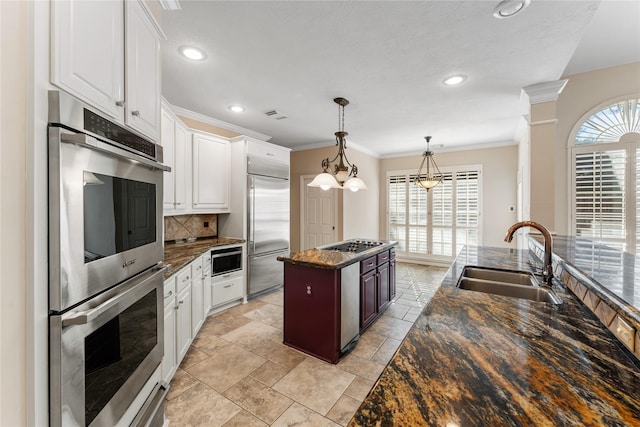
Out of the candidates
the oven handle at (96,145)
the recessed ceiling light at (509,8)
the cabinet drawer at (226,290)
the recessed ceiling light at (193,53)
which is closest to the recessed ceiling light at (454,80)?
the recessed ceiling light at (509,8)

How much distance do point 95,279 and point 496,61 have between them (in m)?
3.30

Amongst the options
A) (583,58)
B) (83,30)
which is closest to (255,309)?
(83,30)

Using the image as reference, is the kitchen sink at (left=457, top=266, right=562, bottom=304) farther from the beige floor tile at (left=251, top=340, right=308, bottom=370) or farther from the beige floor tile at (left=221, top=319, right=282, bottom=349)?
the beige floor tile at (left=221, top=319, right=282, bottom=349)

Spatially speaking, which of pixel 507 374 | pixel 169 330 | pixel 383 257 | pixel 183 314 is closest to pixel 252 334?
pixel 183 314

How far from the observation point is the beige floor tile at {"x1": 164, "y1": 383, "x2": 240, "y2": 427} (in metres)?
1.75

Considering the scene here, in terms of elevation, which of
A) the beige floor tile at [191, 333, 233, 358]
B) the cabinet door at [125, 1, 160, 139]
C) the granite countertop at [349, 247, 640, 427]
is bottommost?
the beige floor tile at [191, 333, 233, 358]

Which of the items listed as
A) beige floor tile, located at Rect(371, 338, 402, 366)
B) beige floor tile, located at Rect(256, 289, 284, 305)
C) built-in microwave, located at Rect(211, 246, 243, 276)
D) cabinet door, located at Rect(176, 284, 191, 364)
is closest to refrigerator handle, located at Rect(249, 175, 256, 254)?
built-in microwave, located at Rect(211, 246, 243, 276)

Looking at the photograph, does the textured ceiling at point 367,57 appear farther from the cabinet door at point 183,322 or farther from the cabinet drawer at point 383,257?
the cabinet door at point 183,322

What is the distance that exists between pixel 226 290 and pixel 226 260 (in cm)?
40

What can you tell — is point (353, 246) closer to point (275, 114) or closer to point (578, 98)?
point (275, 114)

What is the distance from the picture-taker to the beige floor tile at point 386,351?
247 centimetres

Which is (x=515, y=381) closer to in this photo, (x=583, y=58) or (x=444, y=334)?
(x=444, y=334)

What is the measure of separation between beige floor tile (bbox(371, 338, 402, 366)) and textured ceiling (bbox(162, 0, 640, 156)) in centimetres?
262

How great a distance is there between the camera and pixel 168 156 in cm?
288
